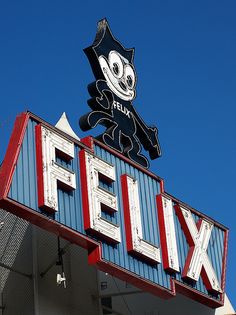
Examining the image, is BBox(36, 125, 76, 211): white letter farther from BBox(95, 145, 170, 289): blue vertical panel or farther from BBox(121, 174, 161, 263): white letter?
BBox(121, 174, 161, 263): white letter

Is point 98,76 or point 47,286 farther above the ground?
point 98,76

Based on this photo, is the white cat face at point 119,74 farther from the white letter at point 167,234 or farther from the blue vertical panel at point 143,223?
the white letter at point 167,234

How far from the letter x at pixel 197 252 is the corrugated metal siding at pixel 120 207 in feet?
0.60

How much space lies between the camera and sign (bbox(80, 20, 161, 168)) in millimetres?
27562

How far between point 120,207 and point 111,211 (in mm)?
557

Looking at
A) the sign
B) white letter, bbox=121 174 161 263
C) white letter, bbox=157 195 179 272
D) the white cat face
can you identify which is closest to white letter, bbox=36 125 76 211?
white letter, bbox=121 174 161 263

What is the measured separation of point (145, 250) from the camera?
25156 millimetres

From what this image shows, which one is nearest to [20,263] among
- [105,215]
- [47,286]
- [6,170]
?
[47,286]

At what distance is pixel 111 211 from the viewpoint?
80.8 feet

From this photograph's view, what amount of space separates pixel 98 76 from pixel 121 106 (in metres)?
1.23

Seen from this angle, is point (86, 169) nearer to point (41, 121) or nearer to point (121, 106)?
point (41, 121)

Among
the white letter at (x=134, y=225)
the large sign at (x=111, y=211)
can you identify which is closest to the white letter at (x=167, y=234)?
the large sign at (x=111, y=211)

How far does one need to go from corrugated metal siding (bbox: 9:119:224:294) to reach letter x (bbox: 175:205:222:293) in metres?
0.18

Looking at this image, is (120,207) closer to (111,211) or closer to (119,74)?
(111,211)
